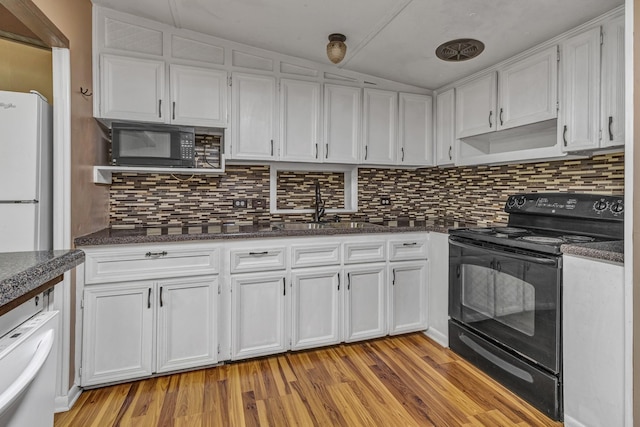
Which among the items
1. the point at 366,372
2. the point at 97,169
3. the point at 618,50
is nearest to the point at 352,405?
the point at 366,372

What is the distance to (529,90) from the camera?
239 cm

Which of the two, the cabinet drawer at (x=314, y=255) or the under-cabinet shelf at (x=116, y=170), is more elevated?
the under-cabinet shelf at (x=116, y=170)

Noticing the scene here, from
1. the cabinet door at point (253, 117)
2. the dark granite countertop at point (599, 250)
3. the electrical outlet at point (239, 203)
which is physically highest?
the cabinet door at point (253, 117)

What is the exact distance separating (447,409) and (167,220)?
91.3 inches

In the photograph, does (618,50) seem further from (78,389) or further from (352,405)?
(78,389)

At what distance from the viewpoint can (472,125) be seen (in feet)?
9.41

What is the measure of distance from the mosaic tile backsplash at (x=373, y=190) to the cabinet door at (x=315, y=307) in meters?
0.79

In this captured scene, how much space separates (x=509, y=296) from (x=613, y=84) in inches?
50.5

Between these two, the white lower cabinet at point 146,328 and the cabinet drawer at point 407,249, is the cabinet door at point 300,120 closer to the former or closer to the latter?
the cabinet drawer at point 407,249

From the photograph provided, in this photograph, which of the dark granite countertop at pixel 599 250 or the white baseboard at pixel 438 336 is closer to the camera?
the dark granite countertop at pixel 599 250

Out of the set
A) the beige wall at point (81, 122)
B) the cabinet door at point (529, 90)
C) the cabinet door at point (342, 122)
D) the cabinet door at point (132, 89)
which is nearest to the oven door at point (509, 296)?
the cabinet door at point (529, 90)

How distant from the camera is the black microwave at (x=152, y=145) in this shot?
7.66 ft

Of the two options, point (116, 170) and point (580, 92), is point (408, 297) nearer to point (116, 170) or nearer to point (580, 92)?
point (580, 92)

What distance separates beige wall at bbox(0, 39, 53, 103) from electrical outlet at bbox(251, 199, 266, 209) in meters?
1.51
